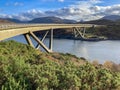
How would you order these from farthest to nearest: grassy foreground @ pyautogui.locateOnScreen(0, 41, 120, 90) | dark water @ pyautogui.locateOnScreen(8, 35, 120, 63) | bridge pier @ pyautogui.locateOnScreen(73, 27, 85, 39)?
1. bridge pier @ pyautogui.locateOnScreen(73, 27, 85, 39)
2. dark water @ pyautogui.locateOnScreen(8, 35, 120, 63)
3. grassy foreground @ pyautogui.locateOnScreen(0, 41, 120, 90)

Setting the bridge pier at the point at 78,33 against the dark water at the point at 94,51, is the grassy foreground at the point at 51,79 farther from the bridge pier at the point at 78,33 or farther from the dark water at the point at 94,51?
the bridge pier at the point at 78,33

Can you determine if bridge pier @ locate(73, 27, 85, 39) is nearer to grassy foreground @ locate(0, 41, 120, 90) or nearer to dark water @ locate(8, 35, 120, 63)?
dark water @ locate(8, 35, 120, 63)

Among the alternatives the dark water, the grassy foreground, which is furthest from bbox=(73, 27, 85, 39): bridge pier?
the grassy foreground

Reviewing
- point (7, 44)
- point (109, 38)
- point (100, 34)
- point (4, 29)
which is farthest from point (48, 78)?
point (100, 34)

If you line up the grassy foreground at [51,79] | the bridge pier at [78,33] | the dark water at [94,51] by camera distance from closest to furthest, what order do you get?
the grassy foreground at [51,79] < the dark water at [94,51] < the bridge pier at [78,33]

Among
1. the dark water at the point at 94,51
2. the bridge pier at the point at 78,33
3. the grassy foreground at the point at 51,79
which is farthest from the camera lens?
the bridge pier at the point at 78,33

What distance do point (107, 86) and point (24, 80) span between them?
607 centimetres

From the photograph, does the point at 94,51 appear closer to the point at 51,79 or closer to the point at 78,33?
the point at 78,33

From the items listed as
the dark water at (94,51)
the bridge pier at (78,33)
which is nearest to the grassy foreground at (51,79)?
the dark water at (94,51)

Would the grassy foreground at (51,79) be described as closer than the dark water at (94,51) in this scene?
Yes

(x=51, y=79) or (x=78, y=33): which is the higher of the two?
(x=51, y=79)

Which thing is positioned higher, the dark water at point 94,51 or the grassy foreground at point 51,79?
the grassy foreground at point 51,79

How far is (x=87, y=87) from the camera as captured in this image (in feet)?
70.0

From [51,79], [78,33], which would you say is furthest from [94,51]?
[51,79]
